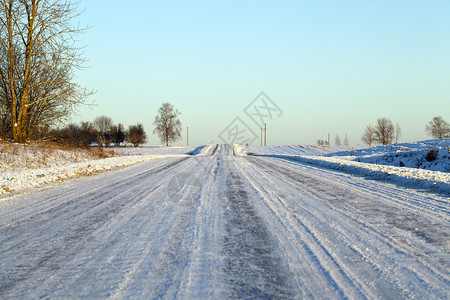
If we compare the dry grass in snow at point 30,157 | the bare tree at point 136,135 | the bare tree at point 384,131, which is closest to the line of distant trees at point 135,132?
the bare tree at point 136,135

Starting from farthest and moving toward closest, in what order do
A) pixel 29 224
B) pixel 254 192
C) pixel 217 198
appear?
pixel 254 192 → pixel 217 198 → pixel 29 224

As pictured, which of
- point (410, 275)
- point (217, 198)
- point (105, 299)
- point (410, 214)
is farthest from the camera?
point (217, 198)

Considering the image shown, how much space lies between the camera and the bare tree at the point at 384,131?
73062mm

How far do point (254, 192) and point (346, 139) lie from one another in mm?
117688

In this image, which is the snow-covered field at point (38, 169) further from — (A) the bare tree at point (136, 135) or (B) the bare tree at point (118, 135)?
(B) the bare tree at point (118, 135)

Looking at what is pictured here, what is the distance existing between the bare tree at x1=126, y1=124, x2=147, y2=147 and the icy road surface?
79871 mm

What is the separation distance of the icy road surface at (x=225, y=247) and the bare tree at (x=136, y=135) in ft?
262

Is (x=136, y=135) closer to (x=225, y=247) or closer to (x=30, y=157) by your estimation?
(x=30, y=157)

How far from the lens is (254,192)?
23.1 ft

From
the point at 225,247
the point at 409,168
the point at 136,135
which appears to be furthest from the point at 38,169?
the point at 136,135

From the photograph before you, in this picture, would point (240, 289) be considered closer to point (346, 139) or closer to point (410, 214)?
point (410, 214)

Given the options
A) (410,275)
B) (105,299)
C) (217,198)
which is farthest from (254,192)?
(105,299)

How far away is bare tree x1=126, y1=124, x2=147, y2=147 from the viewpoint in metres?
84.6

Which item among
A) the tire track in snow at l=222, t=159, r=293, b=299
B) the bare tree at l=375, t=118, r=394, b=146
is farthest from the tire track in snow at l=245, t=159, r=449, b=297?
the bare tree at l=375, t=118, r=394, b=146
